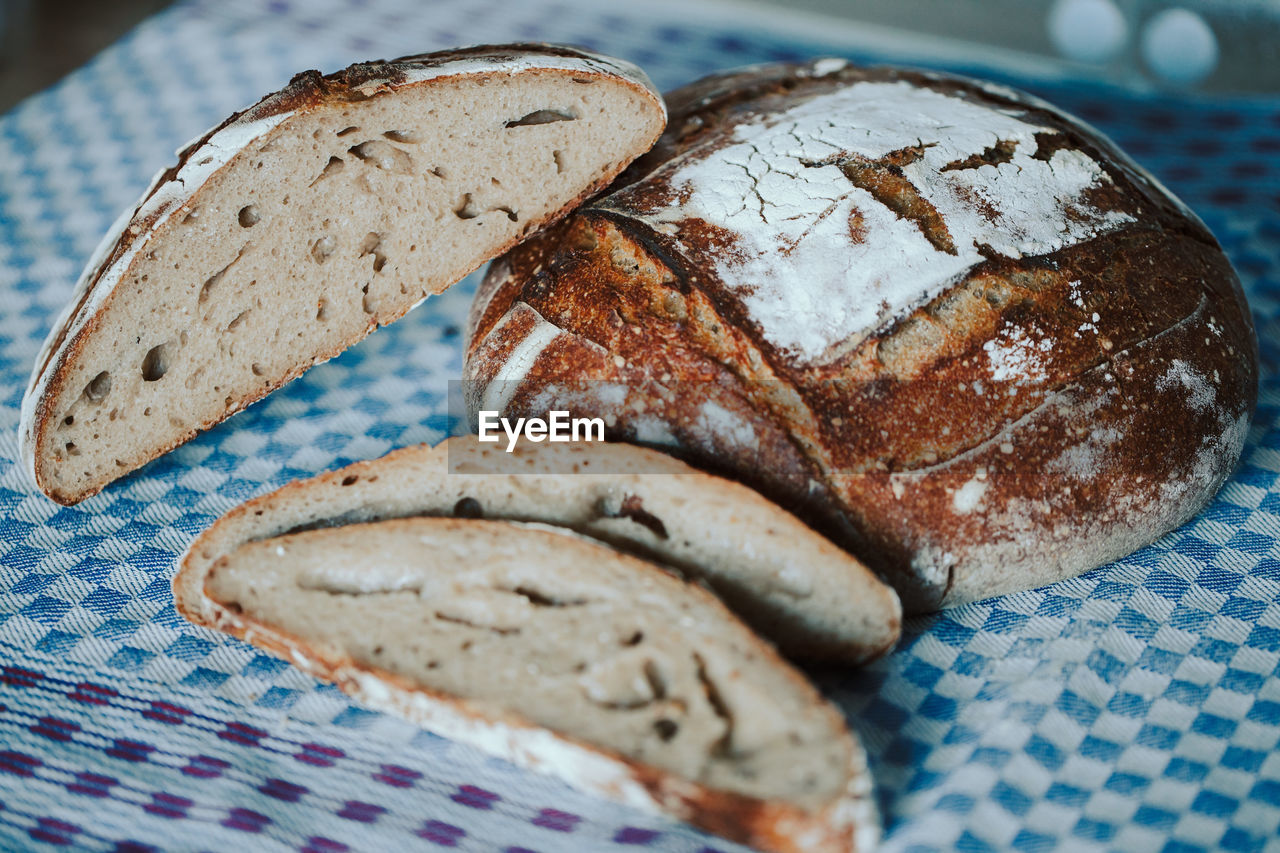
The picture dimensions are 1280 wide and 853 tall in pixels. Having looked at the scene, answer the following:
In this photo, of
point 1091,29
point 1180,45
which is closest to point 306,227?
point 1091,29

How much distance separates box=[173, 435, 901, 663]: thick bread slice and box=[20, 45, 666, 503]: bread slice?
408 mm

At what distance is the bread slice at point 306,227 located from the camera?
1.92m

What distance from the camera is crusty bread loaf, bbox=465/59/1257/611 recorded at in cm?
176

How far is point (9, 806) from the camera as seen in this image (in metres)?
1.58

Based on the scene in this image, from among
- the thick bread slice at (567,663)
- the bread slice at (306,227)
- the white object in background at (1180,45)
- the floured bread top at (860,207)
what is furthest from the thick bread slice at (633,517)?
the white object in background at (1180,45)

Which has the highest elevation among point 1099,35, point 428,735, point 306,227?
point 306,227

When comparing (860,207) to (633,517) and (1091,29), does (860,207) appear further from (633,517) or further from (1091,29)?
(1091,29)

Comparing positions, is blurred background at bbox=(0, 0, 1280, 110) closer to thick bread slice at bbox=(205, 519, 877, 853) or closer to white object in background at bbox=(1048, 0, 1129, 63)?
white object in background at bbox=(1048, 0, 1129, 63)

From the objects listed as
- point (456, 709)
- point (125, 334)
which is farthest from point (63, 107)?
point (456, 709)

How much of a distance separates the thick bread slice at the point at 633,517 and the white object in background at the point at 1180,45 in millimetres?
3160

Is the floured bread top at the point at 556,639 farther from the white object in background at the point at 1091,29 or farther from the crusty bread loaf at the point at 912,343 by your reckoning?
the white object in background at the point at 1091,29

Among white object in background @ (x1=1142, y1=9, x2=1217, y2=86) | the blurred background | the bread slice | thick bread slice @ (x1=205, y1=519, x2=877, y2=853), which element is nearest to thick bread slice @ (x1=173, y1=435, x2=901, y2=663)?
thick bread slice @ (x1=205, y1=519, x2=877, y2=853)

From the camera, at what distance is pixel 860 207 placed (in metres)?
1.88

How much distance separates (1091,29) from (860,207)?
2.73 m
